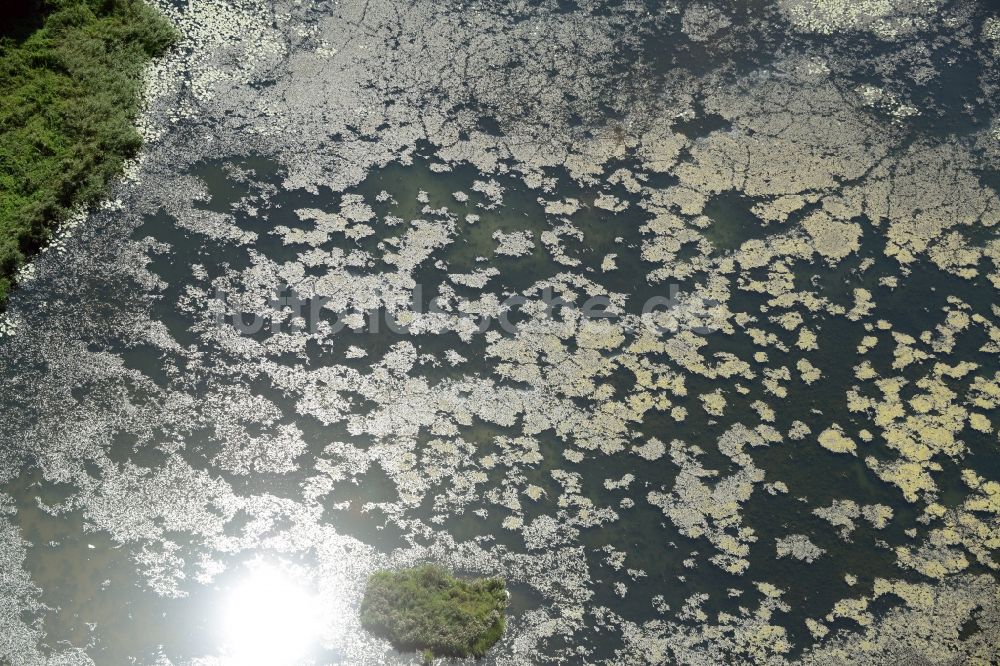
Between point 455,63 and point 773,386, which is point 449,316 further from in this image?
point 455,63

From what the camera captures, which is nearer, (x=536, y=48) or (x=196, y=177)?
(x=196, y=177)

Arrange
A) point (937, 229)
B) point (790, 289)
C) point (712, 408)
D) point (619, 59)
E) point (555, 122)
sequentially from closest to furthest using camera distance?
point (712, 408)
point (790, 289)
point (937, 229)
point (555, 122)
point (619, 59)

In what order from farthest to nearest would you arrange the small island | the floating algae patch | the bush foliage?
the bush foliage → the floating algae patch → the small island

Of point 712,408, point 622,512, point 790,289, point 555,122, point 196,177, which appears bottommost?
point 622,512

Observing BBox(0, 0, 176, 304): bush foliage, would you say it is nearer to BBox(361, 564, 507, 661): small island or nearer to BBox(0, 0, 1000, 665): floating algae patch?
BBox(0, 0, 1000, 665): floating algae patch

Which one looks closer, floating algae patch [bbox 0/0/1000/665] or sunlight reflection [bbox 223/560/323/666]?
sunlight reflection [bbox 223/560/323/666]

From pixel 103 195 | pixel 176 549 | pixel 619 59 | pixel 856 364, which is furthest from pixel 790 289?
pixel 103 195

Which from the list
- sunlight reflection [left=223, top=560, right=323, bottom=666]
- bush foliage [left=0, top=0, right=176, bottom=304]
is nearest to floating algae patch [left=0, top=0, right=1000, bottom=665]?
sunlight reflection [left=223, top=560, right=323, bottom=666]
